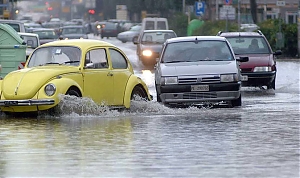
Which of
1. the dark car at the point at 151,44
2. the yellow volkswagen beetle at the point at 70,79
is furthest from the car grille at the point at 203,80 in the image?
the dark car at the point at 151,44

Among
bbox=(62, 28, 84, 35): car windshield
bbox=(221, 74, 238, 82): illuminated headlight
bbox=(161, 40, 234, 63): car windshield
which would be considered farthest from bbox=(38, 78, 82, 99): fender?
bbox=(62, 28, 84, 35): car windshield

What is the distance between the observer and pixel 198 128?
1487cm

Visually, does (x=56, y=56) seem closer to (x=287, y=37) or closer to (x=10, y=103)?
(x=10, y=103)

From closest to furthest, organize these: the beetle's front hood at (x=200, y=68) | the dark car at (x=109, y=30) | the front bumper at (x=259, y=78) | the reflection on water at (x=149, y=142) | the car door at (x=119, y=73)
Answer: the reflection on water at (x=149, y=142)
the car door at (x=119, y=73)
the beetle's front hood at (x=200, y=68)
the front bumper at (x=259, y=78)
the dark car at (x=109, y=30)

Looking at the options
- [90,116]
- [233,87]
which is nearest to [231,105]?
[233,87]

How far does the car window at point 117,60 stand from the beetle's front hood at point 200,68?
1.29m

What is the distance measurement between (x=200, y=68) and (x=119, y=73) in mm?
2185

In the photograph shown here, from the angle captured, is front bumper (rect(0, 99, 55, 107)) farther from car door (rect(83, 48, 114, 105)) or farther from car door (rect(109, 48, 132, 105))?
car door (rect(109, 48, 132, 105))

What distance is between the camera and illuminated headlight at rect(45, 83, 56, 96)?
16.3m

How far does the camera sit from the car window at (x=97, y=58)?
17531 mm

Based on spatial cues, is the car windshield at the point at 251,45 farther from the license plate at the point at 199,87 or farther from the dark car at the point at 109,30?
the dark car at the point at 109,30

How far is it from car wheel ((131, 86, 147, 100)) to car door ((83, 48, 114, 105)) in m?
0.68

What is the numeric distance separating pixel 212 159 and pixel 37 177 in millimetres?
2208

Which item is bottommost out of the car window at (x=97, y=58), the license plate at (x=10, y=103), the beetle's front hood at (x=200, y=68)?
the license plate at (x=10, y=103)
